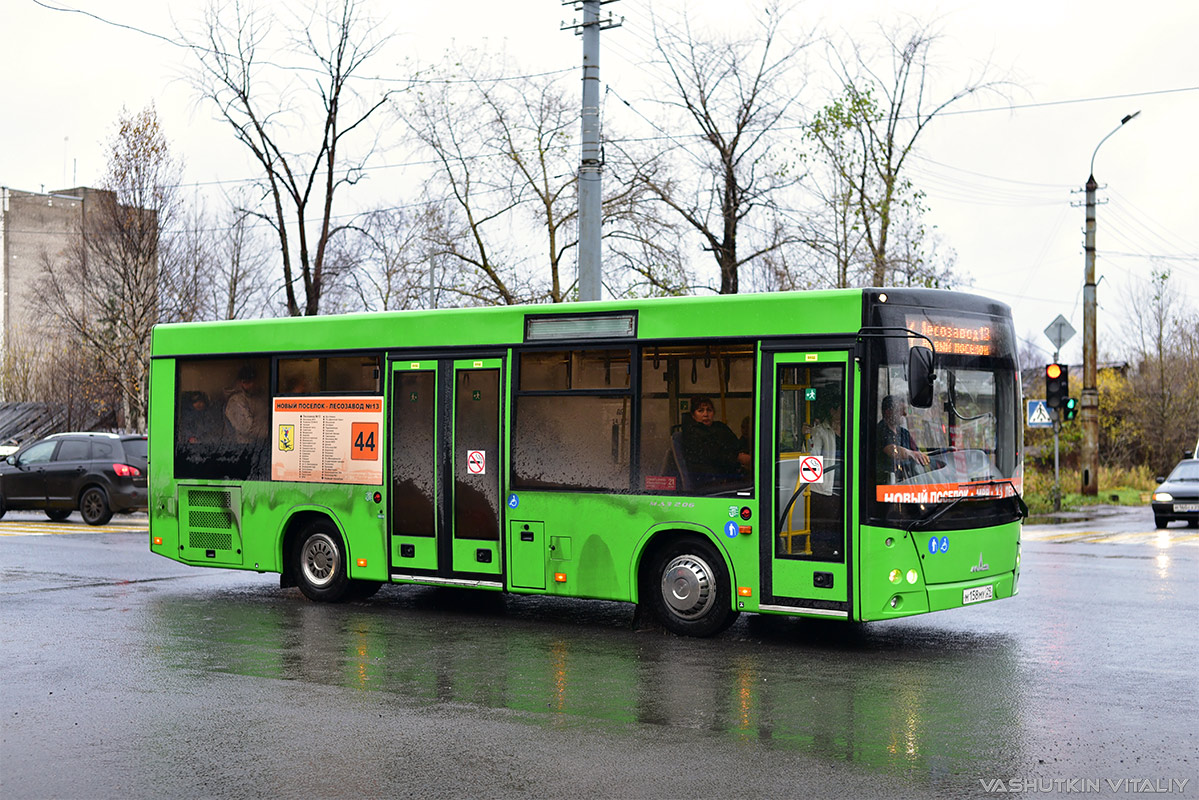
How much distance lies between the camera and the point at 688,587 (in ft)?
35.3

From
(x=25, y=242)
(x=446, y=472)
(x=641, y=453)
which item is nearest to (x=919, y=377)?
(x=641, y=453)

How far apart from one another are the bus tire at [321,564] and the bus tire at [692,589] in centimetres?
366

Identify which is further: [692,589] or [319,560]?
[319,560]

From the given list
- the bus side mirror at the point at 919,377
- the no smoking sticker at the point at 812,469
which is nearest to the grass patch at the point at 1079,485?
the no smoking sticker at the point at 812,469

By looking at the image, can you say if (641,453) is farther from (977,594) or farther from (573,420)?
(977,594)

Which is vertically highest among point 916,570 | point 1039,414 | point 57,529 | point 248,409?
point 1039,414

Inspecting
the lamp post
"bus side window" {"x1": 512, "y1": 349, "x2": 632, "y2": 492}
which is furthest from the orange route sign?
the lamp post

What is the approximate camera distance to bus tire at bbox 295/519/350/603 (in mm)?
12969

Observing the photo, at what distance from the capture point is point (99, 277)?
1630 inches

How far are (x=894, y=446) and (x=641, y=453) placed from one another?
2210 mm

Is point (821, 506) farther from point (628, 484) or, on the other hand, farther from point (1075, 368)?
point (1075, 368)

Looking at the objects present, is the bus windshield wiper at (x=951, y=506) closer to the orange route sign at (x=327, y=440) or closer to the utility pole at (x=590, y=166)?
the orange route sign at (x=327, y=440)

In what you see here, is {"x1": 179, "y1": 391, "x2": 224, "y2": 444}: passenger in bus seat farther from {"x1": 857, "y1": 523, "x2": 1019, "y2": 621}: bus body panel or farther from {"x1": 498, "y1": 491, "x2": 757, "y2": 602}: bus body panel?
{"x1": 857, "y1": 523, "x2": 1019, "y2": 621}: bus body panel

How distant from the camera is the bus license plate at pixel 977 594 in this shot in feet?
33.6
